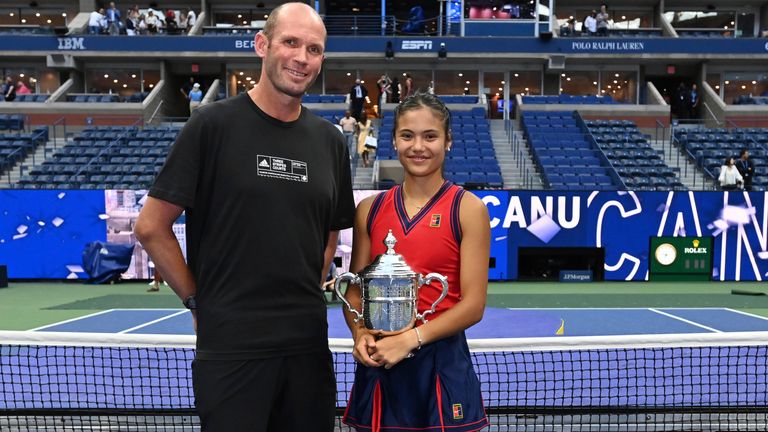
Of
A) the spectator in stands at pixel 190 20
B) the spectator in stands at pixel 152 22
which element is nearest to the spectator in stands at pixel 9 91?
the spectator in stands at pixel 152 22

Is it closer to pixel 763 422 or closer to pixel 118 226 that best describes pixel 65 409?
pixel 763 422

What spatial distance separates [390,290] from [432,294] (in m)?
0.27

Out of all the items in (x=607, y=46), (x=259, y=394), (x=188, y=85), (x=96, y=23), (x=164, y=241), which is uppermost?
(x=96, y=23)

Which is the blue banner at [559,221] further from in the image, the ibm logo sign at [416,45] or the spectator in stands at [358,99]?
the ibm logo sign at [416,45]

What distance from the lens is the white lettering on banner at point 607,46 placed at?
90.7ft

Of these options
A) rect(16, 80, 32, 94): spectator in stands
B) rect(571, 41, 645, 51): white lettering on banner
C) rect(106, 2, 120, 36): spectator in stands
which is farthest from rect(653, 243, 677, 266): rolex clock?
rect(16, 80, 32, 94): spectator in stands

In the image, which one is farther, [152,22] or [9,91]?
[152,22]

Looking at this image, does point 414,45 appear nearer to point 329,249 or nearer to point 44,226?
point 44,226

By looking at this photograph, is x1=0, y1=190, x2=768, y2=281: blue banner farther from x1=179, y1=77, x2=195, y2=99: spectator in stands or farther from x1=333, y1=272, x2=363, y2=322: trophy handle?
x1=179, y1=77, x2=195, y2=99: spectator in stands

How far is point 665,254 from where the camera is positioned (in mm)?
15891

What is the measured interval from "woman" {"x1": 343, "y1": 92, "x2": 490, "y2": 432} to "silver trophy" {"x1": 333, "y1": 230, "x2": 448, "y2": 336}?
62mm

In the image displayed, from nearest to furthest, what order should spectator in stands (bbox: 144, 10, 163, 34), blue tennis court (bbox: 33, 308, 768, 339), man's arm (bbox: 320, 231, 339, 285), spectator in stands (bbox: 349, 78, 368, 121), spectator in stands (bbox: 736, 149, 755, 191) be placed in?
man's arm (bbox: 320, 231, 339, 285) → blue tennis court (bbox: 33, 308, 768, 339) → spectator in stands (bbox: 736, 149, 755, 191) → spectator in stands (bbox: 349, 78, 368, 121) → spectator in stands (bbox: 144, 10, 163, 34)

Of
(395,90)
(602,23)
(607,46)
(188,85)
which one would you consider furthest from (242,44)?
(602,23)

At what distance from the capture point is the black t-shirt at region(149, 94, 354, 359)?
242 cm
